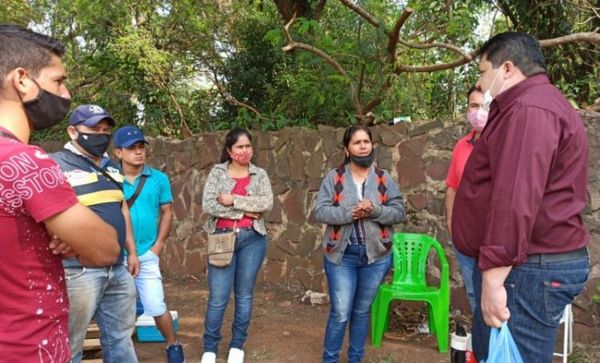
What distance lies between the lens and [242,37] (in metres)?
10.2

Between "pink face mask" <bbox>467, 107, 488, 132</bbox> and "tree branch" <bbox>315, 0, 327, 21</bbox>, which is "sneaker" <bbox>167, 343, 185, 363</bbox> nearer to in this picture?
"pink face mask" <bbox>467, 107, 488, 132</bbox>

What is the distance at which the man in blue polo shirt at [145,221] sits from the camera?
429cm

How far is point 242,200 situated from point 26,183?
288 centimetres

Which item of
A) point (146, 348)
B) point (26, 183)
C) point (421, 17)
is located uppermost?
point (421, 17)

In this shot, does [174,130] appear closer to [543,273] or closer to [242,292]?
[242,292]

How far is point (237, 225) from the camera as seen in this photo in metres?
4.45

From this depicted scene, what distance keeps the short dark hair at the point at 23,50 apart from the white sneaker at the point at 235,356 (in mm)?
3266


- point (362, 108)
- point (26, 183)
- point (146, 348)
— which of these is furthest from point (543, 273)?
point (362, 108)

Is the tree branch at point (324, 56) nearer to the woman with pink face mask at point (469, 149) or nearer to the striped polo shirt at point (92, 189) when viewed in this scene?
the woman with pink face mask at point (469, 149)

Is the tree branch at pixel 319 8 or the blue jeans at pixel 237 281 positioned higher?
the tree branch at pixel 319 8

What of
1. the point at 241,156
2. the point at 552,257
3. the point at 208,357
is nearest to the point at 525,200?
the point at 552,257

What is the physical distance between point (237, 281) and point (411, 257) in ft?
5.03

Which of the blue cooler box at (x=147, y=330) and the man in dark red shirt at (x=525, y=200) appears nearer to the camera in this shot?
the man in dark red shirt at (x=525, y=200)

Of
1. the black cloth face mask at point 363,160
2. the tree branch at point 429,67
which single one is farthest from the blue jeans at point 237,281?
the tree branch at point 429,67
